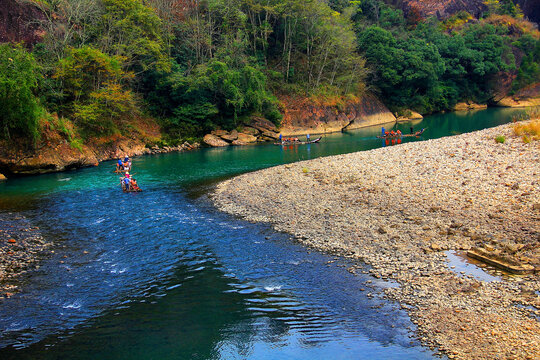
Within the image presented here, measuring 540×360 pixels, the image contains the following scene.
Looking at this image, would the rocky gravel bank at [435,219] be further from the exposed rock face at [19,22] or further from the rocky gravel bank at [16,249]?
the exposed rock face at [19,22]

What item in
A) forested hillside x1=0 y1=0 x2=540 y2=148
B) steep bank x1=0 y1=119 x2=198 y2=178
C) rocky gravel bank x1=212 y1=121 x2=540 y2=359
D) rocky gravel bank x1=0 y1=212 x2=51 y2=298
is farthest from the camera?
forested hillside x1=0 y1=0 x2=540 y2=148

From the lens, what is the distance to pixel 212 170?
34.5 m

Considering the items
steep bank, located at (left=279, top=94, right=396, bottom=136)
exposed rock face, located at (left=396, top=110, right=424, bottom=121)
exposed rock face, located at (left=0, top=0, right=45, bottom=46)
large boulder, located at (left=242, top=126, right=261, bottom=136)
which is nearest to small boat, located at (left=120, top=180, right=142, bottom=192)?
exposed rock face, located at (left=0, top=0, right=45, bottom=46)

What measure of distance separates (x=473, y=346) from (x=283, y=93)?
193 ft

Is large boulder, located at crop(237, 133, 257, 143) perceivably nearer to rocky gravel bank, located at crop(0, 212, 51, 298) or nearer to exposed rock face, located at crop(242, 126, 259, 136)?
exposed rock face, located at crop(242, 126, 259, 136)

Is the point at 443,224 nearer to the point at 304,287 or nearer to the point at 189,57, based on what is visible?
the point at 304,287

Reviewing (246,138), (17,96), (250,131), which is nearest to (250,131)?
(250,131)

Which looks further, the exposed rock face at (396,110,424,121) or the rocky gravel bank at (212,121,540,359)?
the exposed rock face at (396,110,424,121)

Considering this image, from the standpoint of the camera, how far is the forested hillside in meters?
40.5

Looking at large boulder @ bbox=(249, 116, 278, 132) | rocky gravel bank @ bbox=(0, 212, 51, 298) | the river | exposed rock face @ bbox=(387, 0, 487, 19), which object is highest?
exposed rock face @ bbox=(387, 0, 487, 19)

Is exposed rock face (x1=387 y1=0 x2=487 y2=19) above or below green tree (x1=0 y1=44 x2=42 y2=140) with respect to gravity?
above

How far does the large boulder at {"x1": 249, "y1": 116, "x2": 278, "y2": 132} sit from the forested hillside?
42.3 inches

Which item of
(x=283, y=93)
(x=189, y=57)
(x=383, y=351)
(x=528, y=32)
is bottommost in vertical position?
(x=383, y=351)

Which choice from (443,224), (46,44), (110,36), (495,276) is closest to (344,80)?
(110,36)
